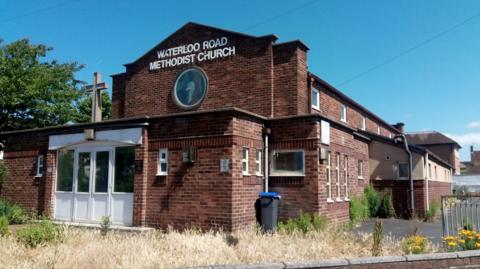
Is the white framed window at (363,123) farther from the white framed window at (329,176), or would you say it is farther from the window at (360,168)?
the white framed window at (329,176)

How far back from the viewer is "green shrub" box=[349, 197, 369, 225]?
1502cm

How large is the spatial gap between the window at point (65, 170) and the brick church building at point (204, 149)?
36 millimetres

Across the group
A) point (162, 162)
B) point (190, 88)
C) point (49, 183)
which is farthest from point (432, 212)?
point (49, 183)

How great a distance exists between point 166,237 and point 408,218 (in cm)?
1186

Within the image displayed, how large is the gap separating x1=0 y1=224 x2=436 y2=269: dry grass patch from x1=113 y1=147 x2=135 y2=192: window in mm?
3424

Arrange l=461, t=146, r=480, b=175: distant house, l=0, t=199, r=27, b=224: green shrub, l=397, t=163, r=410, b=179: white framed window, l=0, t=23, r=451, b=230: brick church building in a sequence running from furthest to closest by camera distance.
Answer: l=461, t=146, r=480, b=175: distant house → l=397, t=163, r=410, b=179: white framed window → l=0, t=199, r=27, b=224: green shrub → l=0, t=23, r=451, b=230: brick church building

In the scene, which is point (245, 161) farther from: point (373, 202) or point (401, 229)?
point (373, 202)

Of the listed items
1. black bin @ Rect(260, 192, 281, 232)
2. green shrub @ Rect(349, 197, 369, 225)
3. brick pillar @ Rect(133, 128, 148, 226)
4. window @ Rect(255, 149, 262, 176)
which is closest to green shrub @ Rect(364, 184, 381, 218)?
green shrub @ Rect(349, 197, 369, 225)

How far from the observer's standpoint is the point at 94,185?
1346 cm

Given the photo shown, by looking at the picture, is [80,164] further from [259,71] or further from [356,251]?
[356,251]

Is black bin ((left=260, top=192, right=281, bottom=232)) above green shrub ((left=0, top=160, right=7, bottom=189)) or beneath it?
beneath

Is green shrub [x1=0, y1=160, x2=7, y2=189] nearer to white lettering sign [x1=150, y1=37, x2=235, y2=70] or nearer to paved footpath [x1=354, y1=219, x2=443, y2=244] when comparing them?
white lettering sign [x1=150, y1=37, x2=235, y2=70]

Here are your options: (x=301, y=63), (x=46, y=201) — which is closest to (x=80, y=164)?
(x=46, y=201)

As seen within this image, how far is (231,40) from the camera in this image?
635 inches
